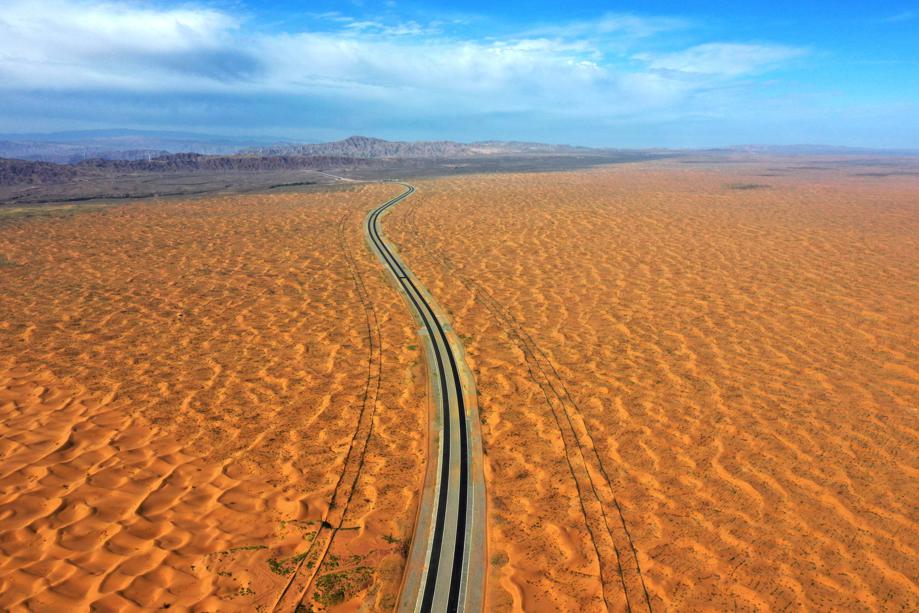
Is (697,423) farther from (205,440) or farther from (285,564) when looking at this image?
(205,440)

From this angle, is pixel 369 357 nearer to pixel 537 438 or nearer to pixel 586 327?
pixel 537 438

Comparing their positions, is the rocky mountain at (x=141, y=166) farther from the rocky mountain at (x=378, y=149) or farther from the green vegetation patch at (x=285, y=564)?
the rocky mountain at (x=378, y=149)

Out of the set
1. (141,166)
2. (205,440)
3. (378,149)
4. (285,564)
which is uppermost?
(378,149)

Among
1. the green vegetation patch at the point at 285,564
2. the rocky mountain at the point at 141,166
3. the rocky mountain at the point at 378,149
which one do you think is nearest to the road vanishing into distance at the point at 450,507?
the green vegetation patch at the point at 285,564

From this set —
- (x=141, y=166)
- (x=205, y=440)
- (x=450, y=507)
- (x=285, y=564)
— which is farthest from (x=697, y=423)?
(x=141, y=166)

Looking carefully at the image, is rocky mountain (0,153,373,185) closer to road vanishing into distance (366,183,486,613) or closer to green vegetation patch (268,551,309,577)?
road vanishing into distance (366,183,486,613)
